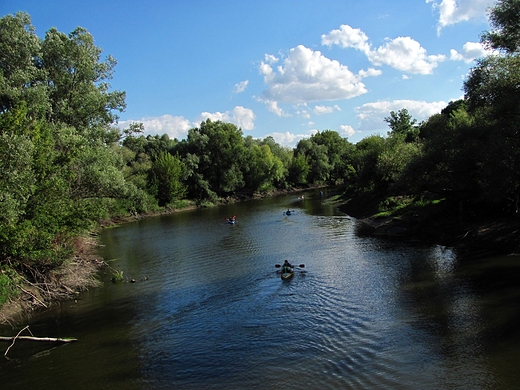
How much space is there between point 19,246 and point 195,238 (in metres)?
25.6

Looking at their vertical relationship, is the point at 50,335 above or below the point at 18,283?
below

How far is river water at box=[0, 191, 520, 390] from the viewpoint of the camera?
14102 mm

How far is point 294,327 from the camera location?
1828 cm

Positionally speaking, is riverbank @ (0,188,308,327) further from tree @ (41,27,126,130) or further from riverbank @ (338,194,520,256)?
riverbank @ (338,194,520,256)

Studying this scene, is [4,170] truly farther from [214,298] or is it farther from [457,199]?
[457,199]

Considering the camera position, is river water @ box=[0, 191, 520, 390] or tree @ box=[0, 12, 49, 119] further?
tree @ box=[0, 12, 49, 119]

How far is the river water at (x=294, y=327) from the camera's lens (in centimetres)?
1410

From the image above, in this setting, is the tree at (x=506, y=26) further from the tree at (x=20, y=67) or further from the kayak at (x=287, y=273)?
the tree at (x=20, y=67)

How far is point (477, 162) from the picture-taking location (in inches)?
1203

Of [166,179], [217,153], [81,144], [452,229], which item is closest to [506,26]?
[452,229]

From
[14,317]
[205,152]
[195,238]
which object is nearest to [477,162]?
[195,238]

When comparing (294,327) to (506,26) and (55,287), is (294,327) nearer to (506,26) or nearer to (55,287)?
(55,287)

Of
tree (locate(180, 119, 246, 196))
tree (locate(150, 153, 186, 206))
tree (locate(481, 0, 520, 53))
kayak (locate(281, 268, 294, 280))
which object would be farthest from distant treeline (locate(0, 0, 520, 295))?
tree (locate(180, 119, 246, 196))

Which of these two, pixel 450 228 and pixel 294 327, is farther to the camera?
pixel 450 228
